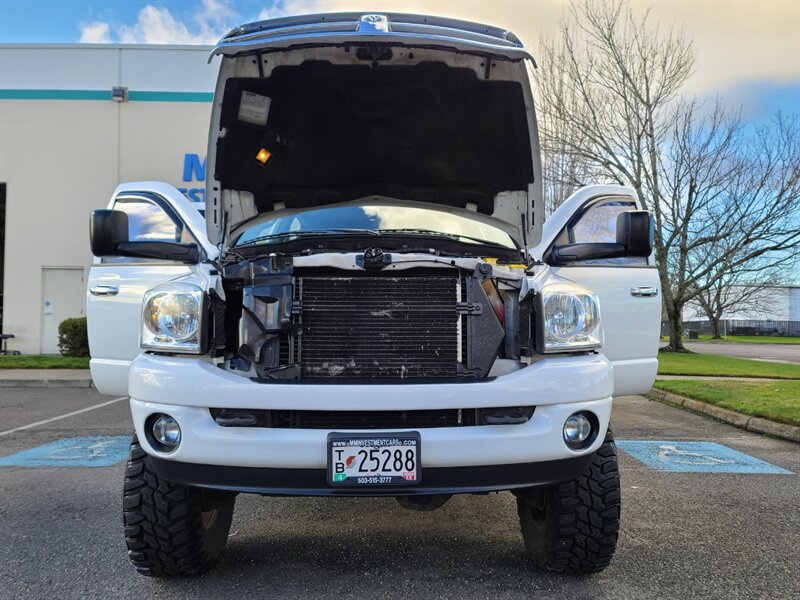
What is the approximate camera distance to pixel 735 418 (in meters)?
7.64

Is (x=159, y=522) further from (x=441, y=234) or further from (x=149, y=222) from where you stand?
(x=149, y=222)

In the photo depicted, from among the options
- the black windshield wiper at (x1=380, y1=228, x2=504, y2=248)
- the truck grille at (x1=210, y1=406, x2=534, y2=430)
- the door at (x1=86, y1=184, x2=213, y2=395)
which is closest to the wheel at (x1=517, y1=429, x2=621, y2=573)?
the truck grille at (x1=210, y1=406, x2=534, y2=430)

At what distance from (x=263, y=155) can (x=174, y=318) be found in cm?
153

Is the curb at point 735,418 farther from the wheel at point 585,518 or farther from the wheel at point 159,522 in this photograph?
the wheel at point 159,522

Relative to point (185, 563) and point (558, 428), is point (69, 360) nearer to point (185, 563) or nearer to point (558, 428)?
point (185, 563)

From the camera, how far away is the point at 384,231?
347 centimetres

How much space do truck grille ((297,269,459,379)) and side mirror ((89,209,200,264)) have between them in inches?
47.3

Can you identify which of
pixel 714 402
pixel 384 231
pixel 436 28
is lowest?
pixel 714 402

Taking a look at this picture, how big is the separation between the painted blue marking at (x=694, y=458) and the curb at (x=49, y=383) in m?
9.40

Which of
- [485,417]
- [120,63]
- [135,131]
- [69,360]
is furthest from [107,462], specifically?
[120,63]

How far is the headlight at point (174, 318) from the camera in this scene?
2596 millimetres

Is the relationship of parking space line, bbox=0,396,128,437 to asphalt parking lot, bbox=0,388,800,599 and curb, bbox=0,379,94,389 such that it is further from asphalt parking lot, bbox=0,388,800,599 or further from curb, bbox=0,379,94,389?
asphalt parking lot, bbox=0,388,800,599

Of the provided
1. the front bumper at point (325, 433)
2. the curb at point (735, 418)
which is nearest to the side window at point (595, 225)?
the front bumper at point (325, 433)

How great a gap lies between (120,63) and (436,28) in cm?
1624
